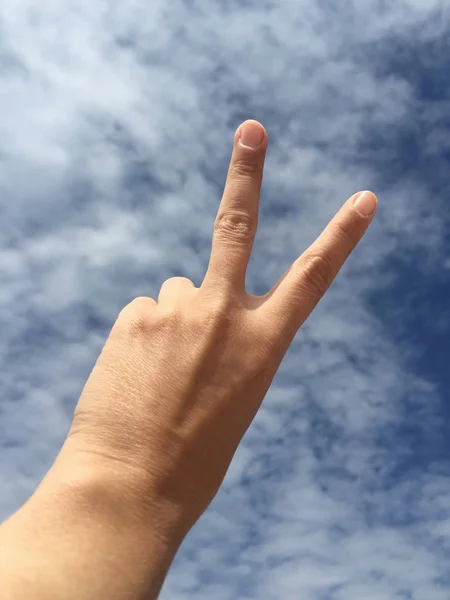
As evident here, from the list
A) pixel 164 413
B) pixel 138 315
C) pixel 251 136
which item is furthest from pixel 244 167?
pixel 164 413

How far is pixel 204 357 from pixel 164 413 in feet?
1.19

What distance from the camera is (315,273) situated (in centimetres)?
348

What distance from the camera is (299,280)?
342 centimetres

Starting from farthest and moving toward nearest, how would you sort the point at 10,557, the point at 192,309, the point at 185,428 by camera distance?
the point at 192,309 → the point at 185,428 → the point at 10,557

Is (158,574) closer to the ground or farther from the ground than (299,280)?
closer to the ground

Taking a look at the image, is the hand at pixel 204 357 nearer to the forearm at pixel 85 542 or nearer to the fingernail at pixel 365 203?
the fingernail at pixel 365 203

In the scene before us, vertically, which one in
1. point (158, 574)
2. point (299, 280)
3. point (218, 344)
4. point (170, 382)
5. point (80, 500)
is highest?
point (299, 280)

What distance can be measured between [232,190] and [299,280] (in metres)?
0.66

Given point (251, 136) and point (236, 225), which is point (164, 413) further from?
point (251, 136)

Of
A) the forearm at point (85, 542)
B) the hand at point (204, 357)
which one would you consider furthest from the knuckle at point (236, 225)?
the forearm at point (85, 542)

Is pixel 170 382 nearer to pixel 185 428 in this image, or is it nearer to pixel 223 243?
pixel 185 428

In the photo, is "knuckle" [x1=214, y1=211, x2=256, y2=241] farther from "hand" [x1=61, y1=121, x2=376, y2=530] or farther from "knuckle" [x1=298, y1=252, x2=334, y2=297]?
"knuckle" [x1=298, y1=252, x2=334, y2=297]

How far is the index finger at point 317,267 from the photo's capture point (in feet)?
10.8

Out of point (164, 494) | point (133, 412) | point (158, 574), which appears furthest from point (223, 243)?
point (158, 574)
